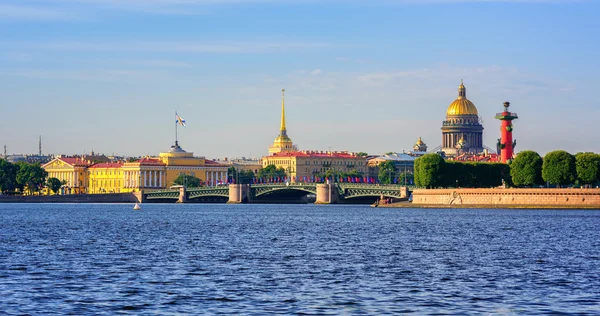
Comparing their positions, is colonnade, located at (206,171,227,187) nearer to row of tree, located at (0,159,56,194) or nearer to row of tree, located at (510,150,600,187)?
row of tree, located at (0,159,56,194)

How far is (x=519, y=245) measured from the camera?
41.9m

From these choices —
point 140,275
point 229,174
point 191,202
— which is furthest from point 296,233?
point 229,174

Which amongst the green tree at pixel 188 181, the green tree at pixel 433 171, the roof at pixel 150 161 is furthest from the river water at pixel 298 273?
the roof at pixel 150 161

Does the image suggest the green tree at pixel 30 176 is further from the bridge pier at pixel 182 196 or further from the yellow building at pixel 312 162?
the yellow building at pixel 312 162

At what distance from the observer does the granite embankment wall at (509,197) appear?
268ft

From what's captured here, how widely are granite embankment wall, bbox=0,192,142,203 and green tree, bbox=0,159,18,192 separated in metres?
10.6

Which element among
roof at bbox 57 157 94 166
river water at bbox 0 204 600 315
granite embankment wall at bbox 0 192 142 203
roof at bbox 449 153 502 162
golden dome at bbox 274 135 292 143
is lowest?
river water at bbox 0 204 600 315

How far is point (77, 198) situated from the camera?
129 metres

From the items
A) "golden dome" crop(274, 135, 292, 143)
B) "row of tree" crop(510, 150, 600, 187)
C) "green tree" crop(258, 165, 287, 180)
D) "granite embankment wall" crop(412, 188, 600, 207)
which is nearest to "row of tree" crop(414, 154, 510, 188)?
"granite embankment wall" crop(412, 188, 600, 207)

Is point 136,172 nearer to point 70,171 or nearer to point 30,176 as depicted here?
point 70,171

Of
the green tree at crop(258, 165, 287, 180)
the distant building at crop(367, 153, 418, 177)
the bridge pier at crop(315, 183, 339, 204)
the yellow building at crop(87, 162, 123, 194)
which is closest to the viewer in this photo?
the bridge pier at crop(315, 183, 339, 204)

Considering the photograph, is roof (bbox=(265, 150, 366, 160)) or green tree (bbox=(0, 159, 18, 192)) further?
roof (bbox=(265, 150, 366, 160))

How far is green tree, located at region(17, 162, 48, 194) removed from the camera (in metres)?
142

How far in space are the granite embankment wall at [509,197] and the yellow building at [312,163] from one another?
75883mm
